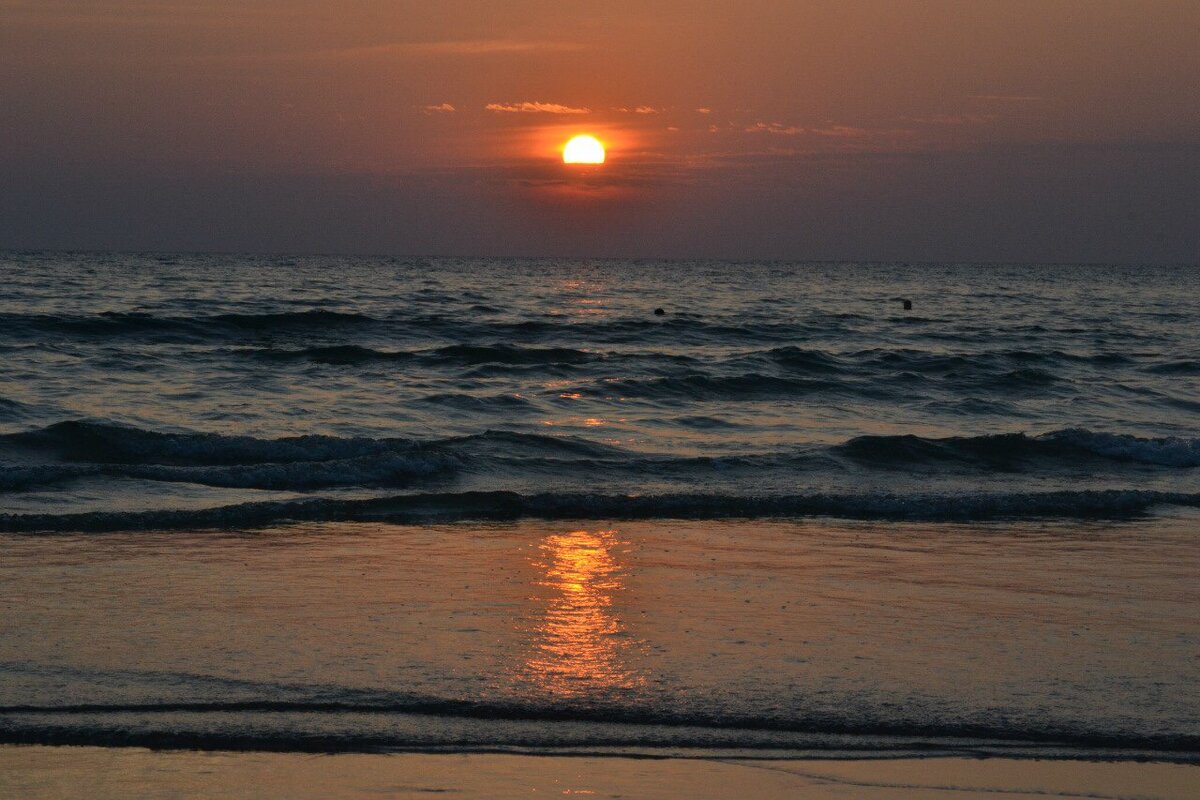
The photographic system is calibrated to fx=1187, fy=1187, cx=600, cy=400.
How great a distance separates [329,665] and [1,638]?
72.8 inches

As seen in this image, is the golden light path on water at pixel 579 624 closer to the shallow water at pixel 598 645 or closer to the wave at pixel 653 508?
the shallow water at pixel 598 645

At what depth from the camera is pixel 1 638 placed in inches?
248

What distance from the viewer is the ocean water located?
213 inches

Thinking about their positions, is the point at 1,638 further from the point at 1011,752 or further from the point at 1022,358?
the point at 1022,358

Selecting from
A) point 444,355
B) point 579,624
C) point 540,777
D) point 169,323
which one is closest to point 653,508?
point 579,624

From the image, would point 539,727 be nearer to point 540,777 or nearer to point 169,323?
point 540,777

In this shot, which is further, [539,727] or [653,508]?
[653,508]

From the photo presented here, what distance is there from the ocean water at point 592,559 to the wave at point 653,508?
0.05 metres

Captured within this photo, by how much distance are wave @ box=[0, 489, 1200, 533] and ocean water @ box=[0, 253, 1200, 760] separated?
0.05 metres

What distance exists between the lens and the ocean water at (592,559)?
5.40 m

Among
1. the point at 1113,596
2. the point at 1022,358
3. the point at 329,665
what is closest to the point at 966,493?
the point at 1113,596

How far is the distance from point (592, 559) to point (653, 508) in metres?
2.60

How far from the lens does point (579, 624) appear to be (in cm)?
684

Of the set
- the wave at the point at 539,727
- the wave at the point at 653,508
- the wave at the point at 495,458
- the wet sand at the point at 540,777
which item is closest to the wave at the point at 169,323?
the wave at the point at 495,458
